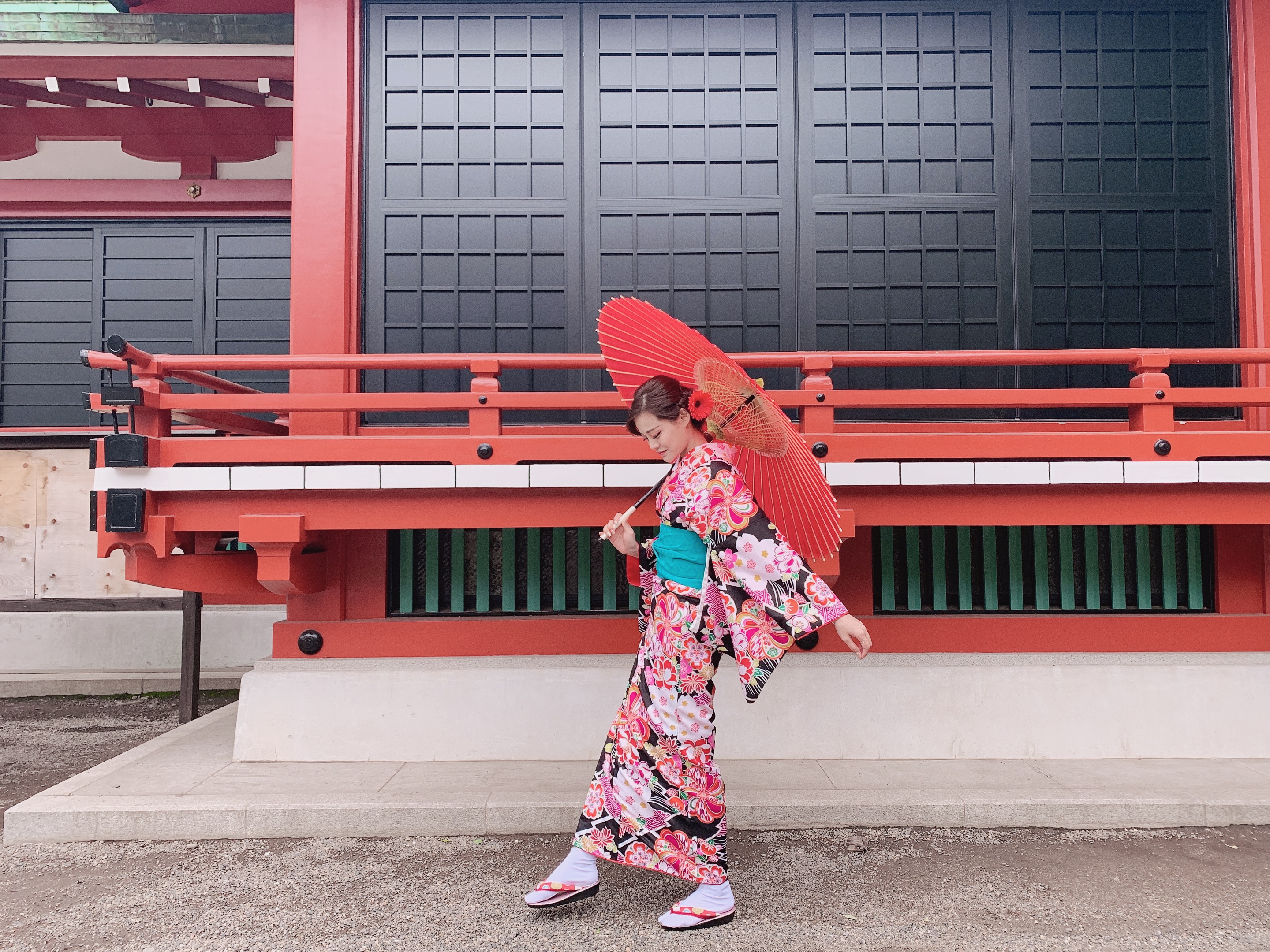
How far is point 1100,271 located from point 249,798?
5.45 m

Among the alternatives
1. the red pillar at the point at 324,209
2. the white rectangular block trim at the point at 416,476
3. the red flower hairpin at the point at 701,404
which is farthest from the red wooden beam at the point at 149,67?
the red flower hairpin at the point at 701,404

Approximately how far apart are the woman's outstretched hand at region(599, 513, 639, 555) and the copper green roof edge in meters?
5.42

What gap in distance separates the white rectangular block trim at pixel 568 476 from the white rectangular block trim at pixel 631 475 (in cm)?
3

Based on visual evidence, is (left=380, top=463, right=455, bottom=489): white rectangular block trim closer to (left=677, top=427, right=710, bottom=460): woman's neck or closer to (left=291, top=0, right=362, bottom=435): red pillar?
(left=291, top=0, right=362, bottom=435): red pillar

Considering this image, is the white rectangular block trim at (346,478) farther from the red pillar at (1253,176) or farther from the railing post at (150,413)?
the red pillar at (1253,176)

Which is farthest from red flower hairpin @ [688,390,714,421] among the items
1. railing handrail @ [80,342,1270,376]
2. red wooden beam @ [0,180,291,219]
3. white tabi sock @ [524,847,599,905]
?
red wooden beam @ [0,180,291,219]

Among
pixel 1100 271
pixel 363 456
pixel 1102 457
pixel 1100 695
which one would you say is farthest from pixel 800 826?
pixel 1100 271

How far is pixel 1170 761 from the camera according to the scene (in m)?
3.93

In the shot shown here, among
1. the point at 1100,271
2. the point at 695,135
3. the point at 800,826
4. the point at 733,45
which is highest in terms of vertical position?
the point at 733,45

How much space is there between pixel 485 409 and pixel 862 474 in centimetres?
188

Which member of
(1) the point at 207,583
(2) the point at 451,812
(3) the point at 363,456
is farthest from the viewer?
(1) the point at 207,583

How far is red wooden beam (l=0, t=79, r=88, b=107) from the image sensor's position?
659 cm

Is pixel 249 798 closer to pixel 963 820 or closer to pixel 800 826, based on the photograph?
pixel 800 826

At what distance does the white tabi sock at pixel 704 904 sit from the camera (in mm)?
2502
